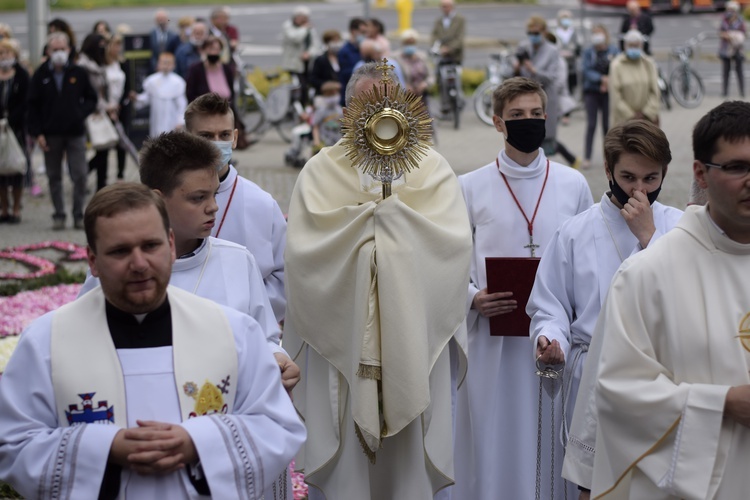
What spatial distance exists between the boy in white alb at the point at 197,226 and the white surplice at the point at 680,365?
1.29 metres

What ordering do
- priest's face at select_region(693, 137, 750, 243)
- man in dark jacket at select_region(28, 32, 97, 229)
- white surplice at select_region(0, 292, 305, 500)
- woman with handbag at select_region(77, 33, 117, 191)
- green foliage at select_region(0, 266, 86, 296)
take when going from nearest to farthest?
1. white surplice at select_region(0, 292, 305, 500)
2. priest's face at select_region(693, 137, 750, 243)
3. green foliage at select_region(0, 266, 86, 296)
4. man in dark jacket at select_region(28, 32, 97, 229)
5. woman with handbag at select_region(77, 33, 117, 191)

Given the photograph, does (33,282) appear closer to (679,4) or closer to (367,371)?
(367,371)

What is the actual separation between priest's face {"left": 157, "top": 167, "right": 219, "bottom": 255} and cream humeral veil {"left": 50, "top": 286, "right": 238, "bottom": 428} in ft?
2.55

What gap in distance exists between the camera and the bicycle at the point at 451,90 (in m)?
20.7

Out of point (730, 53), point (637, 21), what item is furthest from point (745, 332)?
point (730, 53)

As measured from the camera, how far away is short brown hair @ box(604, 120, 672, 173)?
5.09 metres

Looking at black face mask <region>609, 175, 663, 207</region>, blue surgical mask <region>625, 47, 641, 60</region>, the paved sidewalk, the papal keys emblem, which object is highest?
blue surgical mask <region>625, 47, 641, 60</region>

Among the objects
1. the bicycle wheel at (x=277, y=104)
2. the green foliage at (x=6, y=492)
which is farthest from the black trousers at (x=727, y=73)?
the green foliage at (x=6, y=492)

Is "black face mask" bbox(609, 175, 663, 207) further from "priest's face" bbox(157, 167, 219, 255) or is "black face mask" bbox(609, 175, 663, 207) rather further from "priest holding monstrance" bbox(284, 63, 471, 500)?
"priest's face" bbox(157, 167, 219, 255)

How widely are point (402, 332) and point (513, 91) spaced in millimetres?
1716

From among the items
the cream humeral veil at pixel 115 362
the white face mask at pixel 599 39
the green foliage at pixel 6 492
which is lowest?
the green foliage at pixel 6 492

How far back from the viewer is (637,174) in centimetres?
517

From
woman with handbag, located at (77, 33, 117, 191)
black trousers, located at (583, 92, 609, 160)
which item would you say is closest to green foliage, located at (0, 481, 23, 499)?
woman with handbag, located at (77, 33, 117, 191)

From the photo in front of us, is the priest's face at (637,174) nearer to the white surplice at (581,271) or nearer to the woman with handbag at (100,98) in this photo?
the white surplice at (581,271)
